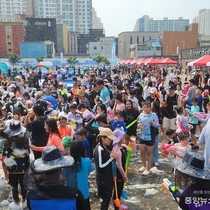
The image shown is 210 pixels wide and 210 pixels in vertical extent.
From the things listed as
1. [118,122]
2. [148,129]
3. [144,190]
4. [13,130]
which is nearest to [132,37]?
[118,122]

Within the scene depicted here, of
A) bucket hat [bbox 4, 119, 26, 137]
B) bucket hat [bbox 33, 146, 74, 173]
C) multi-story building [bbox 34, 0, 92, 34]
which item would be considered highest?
multi-story building [bbox 34, 0, 92, 34]

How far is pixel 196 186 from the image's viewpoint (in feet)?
6.82

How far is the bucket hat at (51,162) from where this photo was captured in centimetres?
199

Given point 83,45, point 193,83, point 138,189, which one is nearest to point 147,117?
point 138,189

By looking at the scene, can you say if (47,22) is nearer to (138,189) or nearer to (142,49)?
(142,49)

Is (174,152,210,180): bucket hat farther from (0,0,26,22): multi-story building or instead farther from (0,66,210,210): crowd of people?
(0,0,26,22): multi-story building

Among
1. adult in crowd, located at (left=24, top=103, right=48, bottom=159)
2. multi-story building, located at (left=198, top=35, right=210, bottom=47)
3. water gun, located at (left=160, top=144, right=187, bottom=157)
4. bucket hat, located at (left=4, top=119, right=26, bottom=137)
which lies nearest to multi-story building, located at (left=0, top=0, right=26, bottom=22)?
multi-story building, located at (left=198, top=35, right=210, bottom=47)

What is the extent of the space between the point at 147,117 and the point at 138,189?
1.34 metres

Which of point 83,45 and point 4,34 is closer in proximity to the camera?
point 4,34

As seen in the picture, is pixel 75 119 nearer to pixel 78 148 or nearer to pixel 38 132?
pixel 38 132

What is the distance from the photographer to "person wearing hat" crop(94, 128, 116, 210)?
3367 mm

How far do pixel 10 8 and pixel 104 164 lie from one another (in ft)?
453

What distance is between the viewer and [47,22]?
9669 cm

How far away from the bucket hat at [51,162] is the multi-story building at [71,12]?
→ 453ft
